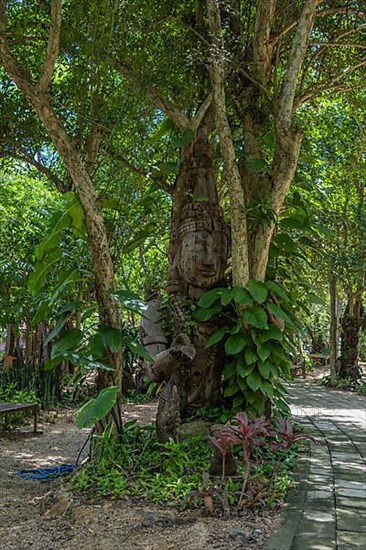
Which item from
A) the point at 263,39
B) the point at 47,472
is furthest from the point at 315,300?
the point at 47,472

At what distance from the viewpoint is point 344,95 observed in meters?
6.93

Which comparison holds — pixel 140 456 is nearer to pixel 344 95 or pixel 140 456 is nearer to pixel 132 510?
pixel 132 510

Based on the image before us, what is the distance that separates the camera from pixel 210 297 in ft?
15.0

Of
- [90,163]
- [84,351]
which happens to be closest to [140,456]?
[84,351]

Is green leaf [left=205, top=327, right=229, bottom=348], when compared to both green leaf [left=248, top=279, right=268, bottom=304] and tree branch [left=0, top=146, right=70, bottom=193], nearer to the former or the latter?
green leaf [left=248, top=279, right=268, bottom=304]

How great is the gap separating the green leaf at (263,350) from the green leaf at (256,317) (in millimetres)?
197

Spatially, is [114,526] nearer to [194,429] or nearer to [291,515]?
[291,515]

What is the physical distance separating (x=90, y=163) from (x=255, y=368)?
2217mm

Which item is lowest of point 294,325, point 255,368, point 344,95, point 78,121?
point 255,368

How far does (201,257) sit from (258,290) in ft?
2.28

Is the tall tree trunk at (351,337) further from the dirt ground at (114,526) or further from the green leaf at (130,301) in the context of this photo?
the dirt ground at (114,526)

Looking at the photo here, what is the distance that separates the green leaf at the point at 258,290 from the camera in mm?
4230

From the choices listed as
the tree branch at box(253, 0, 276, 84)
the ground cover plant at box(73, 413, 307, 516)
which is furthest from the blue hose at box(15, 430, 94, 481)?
the tree branch at box(253, 0, 276, 84)

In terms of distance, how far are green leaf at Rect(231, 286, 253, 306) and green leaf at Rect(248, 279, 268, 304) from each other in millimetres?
40
